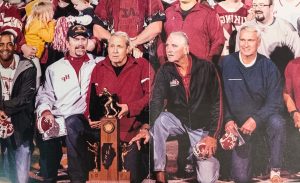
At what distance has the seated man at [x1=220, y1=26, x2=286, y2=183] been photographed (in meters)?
2.84

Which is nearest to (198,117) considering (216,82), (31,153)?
(216,82)

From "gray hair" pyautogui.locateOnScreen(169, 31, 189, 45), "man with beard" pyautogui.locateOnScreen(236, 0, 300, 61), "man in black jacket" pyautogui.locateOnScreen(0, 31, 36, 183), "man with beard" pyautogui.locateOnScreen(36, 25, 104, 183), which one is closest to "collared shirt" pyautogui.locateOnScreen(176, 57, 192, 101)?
"gray hair" pyautogui.locateOnScreen(169, 31, 189, 45)

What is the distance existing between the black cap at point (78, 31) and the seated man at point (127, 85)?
178 millimetres

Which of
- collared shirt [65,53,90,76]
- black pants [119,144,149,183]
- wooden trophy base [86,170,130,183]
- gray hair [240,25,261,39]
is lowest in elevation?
wooden trophy base [86,170,130,183]

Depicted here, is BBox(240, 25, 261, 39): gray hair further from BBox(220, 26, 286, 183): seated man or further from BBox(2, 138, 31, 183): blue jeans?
BBox(2, 138, 31, 183): blue jeans

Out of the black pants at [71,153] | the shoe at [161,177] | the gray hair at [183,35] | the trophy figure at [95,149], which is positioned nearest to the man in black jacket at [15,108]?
the black pants at [71,153]

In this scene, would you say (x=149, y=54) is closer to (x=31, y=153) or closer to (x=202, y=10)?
(x=202, y=10)

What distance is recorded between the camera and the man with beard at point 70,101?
9.90ft

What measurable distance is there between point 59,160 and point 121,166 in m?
0.43

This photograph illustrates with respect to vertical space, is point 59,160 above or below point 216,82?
below

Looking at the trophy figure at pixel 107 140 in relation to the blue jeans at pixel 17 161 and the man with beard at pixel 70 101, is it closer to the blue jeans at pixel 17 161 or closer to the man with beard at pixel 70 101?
the man with beard at pixel 70 101

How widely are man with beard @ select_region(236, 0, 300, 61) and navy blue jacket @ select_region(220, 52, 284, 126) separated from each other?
0.28ft

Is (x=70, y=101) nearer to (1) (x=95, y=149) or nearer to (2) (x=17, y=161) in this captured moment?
(1) (x=95, y=149)

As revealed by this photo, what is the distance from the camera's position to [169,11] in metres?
2.96
